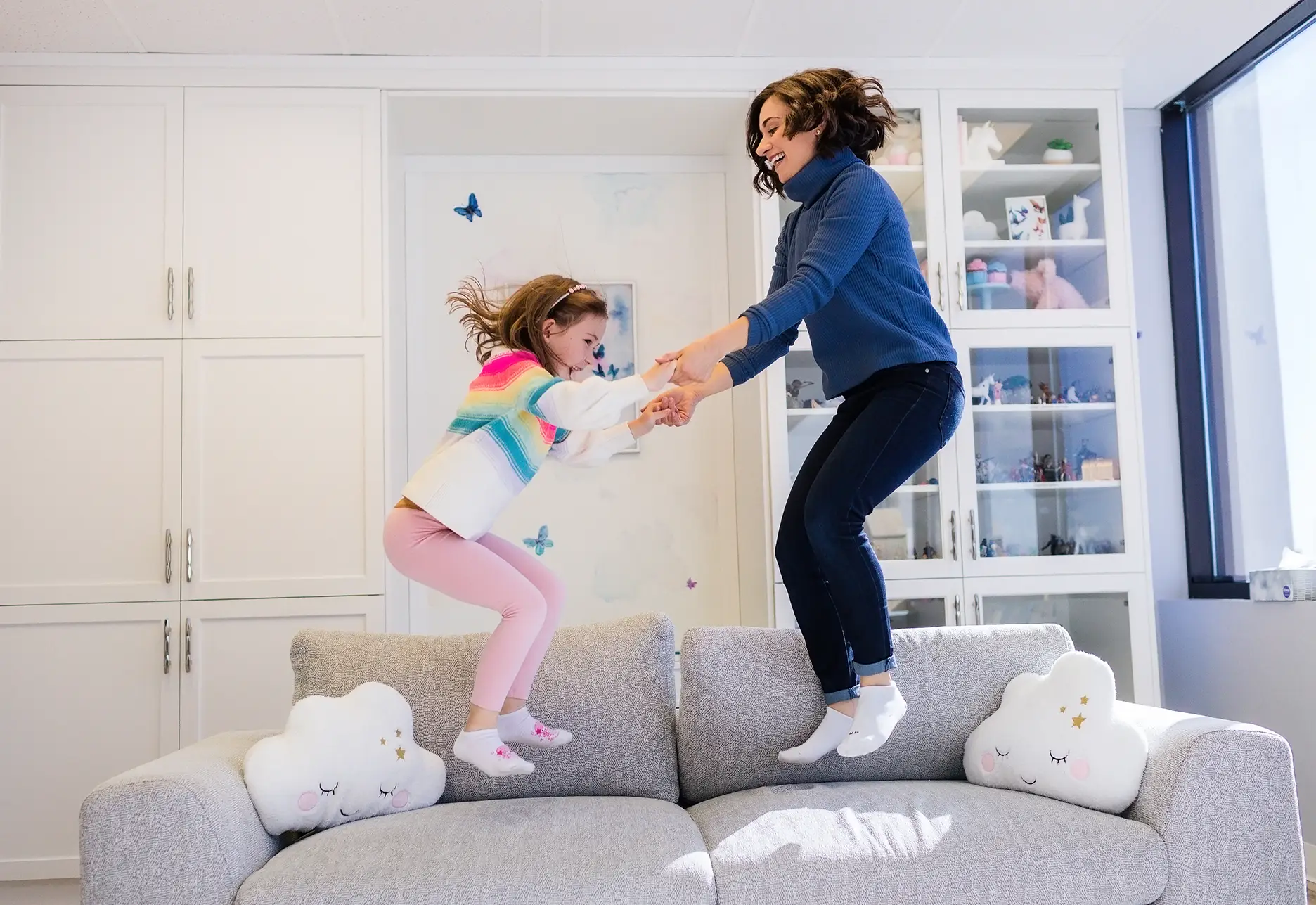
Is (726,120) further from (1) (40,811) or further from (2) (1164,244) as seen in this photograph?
(1) (40,811)

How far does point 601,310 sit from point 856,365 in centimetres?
52

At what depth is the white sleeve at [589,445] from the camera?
7.66 feet

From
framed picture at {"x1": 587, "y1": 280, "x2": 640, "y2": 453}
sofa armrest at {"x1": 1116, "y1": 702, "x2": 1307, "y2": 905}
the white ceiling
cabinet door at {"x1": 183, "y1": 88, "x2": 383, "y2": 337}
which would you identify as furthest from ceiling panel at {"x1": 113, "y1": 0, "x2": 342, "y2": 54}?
sofa armrest at {"x1": 1116, "y1": 702, "x2": 1307, "y2": 905}

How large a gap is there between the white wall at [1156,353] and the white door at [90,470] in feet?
10.4

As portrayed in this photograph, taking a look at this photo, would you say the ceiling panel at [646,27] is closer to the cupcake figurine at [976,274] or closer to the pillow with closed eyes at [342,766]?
the cupcake figurine at [976,274]

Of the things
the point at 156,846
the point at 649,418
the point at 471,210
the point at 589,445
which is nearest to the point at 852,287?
the point at 649,418

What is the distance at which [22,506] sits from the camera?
3.21 meters

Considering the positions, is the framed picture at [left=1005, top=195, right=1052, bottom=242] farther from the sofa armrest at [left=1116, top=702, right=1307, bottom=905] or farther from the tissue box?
the sofa armrest at [left=1116, top=702, right=1307, bottom=905]

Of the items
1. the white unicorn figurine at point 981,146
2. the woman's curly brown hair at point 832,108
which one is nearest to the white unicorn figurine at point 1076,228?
the white unicorn figurine at point 981,146

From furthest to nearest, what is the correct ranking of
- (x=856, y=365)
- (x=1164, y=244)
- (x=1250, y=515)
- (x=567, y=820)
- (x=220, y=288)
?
(x=1164, y=244) → (x=1250, y=515) → (x=220, y=288) → (x=856, y=365) → (x=567, y=820)

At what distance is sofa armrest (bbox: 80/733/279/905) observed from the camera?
161cm

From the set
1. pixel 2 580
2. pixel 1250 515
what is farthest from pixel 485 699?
pixel 1250 515

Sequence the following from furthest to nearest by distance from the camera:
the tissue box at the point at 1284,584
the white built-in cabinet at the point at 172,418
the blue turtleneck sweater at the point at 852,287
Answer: the white built-in cabinet at the point at 172,418 < the tissue box at the point at 1284,584 < the blue turtleneck sweater at the point at 852,287

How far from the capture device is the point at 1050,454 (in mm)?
3498
